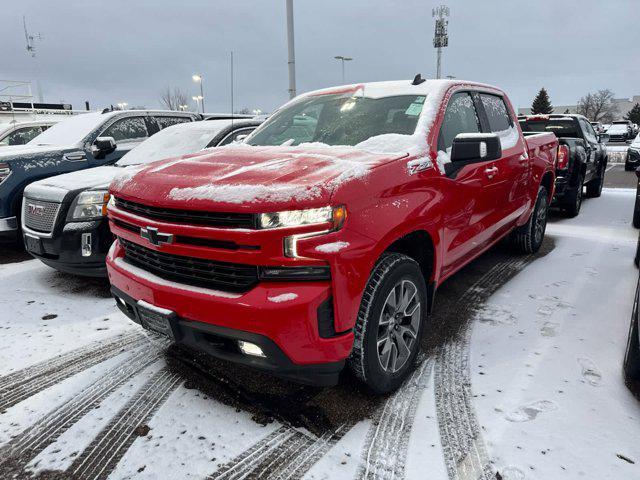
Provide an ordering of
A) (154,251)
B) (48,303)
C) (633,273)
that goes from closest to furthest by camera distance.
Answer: (154,251)
(48,303)
(633,273)

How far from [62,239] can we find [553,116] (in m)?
8.58

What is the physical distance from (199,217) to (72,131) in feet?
18.2

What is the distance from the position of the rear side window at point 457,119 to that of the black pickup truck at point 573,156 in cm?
330

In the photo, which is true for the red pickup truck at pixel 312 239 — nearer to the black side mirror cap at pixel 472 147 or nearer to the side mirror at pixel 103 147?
the black side mirror cap at pixel 472 147

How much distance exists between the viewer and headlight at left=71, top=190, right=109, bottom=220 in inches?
162

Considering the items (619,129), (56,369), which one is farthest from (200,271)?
(619,129)

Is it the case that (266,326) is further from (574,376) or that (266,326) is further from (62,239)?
(62,239)

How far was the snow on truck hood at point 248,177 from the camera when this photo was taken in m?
2.01

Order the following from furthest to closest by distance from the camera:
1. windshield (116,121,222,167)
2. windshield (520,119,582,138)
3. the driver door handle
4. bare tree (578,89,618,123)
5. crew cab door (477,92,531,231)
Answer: bare tree (578,89,618,123), windshield (520,119,582,138), windshield (116,121,222,167), crew cab door (477,92,531,231), the driver door handle

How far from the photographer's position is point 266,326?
1978 millimetres

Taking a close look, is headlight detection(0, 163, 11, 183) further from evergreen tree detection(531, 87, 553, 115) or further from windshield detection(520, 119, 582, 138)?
evergreen tree detection(531, 87, 553, 115)

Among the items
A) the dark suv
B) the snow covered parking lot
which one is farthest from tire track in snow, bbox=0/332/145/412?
the dark suv

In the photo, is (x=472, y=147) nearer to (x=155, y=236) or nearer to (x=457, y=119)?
(x=457, y=119)

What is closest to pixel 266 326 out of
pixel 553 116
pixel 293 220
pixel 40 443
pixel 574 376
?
pixel 293 220
